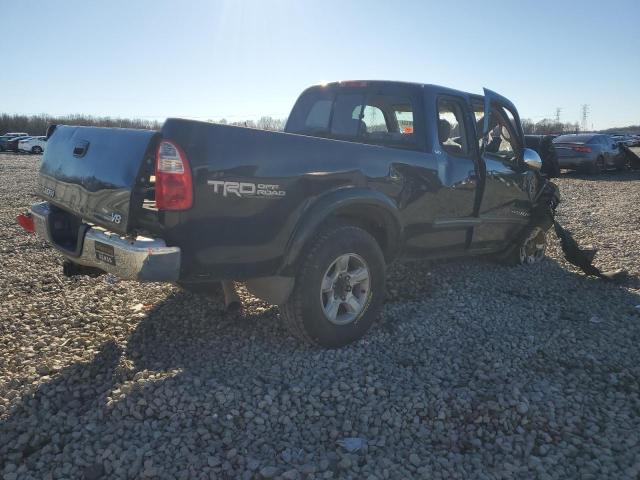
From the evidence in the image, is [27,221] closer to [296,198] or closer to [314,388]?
[296,198]

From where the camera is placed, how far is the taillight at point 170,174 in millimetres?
2779

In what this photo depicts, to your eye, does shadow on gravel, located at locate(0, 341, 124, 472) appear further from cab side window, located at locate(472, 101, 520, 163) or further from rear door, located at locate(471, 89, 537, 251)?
cab side window, located at locate(472, 101, 520, 163)

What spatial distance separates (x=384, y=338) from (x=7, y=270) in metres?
→ 4.18

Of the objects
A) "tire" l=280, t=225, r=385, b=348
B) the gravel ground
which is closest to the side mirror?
the gravel ground

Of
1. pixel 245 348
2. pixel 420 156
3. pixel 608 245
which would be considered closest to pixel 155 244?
pixel 245 348

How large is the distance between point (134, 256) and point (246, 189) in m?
0.72

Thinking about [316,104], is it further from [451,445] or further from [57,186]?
[451,445]

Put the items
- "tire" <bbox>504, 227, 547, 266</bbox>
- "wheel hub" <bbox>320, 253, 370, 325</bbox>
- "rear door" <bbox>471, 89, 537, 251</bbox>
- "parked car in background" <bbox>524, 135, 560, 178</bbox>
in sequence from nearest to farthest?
1. "wheel hub" <bbox>320, 253, 370, 325</bbox>
2. "rear door" <bbox>471, 89, 537, 251</bbox>
3. "tire" <bbox>504, 227, 547, 266</bbox>
4. "parked car in background" <bbox>524, 135, 560, 178</bbox>

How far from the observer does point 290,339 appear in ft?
12.6

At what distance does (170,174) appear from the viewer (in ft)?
9.12

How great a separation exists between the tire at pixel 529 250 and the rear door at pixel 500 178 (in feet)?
0.63

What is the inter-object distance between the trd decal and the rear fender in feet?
0.94

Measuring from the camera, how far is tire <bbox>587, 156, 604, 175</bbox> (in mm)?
17942

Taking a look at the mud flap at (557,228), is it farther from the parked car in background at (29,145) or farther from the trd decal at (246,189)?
the parked car in background at (29,145)
